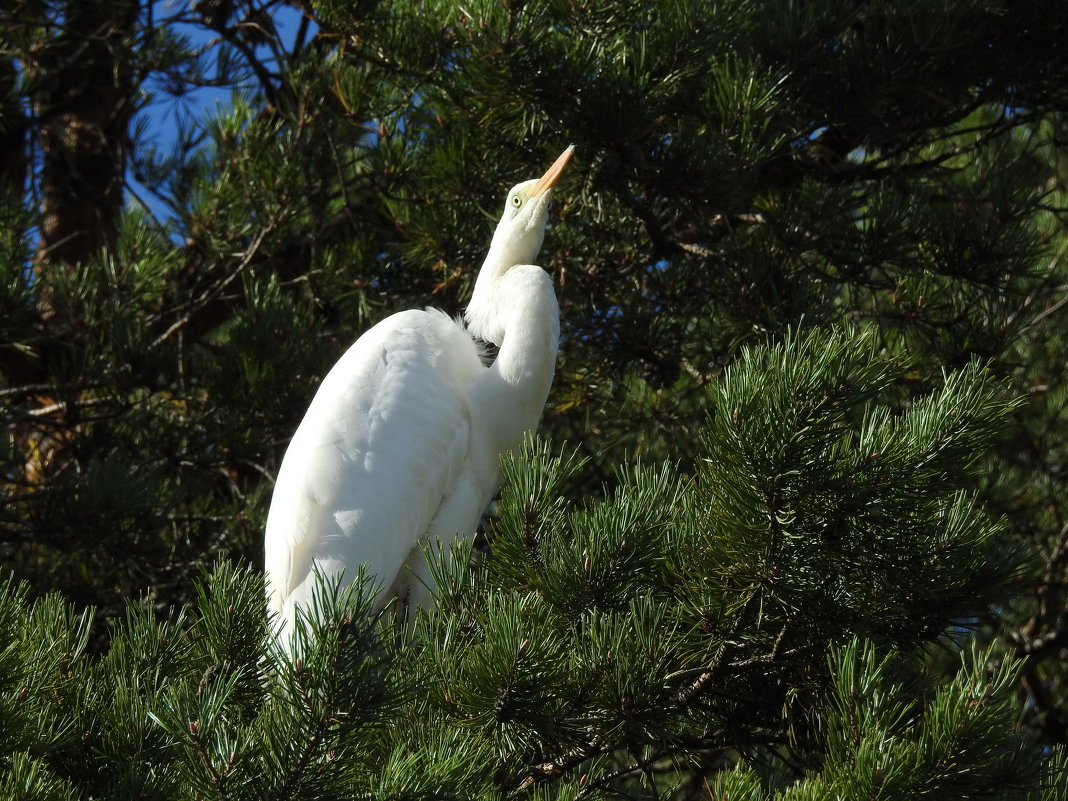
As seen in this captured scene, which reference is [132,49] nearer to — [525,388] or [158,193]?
[158,193]

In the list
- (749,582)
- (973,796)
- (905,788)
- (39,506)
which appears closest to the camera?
(905,788)

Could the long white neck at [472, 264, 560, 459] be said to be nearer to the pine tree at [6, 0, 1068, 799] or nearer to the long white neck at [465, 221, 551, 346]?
the long white neck at [465, 221, 551, 346]

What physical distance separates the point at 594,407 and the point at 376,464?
1.35m

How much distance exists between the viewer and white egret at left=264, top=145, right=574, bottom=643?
2711mm

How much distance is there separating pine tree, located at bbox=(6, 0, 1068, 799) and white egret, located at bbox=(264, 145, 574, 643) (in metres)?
0.24

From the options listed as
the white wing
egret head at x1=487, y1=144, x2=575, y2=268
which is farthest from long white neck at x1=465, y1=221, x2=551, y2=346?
the white wing

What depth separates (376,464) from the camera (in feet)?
9.17

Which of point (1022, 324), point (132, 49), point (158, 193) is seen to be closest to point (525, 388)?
point (1022, 324)

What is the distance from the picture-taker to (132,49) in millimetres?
4312

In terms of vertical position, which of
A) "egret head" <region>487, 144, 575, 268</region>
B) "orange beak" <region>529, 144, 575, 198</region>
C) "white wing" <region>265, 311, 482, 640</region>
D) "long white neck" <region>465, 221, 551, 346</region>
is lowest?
"white wing" <region>265, 311, 482, 640</region>

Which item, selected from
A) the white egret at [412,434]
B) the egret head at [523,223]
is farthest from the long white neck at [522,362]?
the egret head at [523,223]

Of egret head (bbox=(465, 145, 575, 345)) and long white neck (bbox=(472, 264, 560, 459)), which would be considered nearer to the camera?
long white neck (bbox=(472, 264, 560, 459))

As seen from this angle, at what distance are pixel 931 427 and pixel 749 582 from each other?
33 centimetres

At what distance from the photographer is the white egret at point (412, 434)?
271cm
